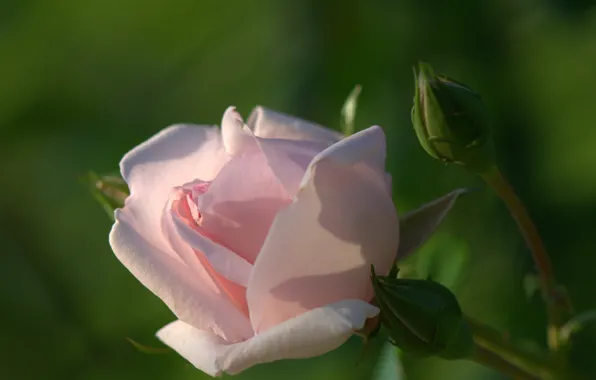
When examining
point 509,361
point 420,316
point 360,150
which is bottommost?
point 509,361

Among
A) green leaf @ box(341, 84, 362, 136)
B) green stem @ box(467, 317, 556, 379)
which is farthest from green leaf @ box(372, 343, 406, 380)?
green leaf @ box(341, 84, 362, 136)

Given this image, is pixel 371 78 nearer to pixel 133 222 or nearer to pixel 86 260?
pixel 86 260

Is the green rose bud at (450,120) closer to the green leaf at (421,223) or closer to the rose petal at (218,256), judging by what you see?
the green leaf at (421,223)

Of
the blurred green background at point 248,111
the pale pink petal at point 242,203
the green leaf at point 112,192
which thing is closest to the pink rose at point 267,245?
the pale pink petal at point 242,203

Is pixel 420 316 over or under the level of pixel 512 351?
over

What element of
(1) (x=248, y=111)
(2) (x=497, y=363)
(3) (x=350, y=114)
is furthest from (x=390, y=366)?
(1) (x=248, y=111)

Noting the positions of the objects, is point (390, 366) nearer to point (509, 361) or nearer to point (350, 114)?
point (509, 361)
